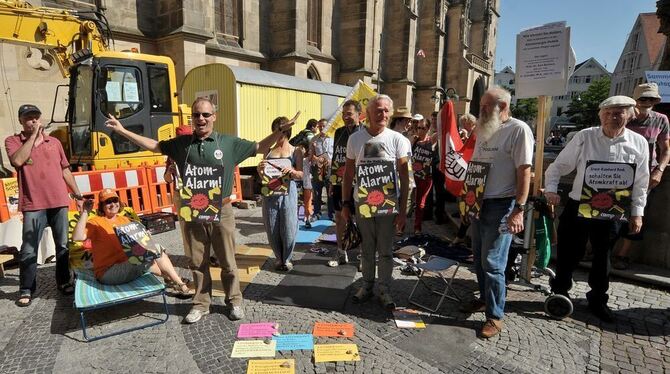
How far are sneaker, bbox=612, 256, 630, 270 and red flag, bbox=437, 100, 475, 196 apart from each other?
219 cm

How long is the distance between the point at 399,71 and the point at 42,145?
22449 millimetres

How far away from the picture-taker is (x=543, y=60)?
12.3ft

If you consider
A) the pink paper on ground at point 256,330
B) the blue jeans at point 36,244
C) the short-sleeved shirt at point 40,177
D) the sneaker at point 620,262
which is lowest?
the pink paper on ground at point 256,330

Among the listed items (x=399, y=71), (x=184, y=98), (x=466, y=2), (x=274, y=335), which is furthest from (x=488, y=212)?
(x=466, y=2)

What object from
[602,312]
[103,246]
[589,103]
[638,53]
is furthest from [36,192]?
[638,53]

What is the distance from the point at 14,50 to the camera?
30.4ft

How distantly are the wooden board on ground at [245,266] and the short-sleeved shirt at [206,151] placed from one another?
1385 mm

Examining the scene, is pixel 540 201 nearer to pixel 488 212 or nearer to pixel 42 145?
pixel 488 212

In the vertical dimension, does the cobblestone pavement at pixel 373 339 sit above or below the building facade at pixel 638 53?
below

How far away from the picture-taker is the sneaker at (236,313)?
3469 millimetres

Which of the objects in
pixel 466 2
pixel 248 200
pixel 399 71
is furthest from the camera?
pixel 466 2

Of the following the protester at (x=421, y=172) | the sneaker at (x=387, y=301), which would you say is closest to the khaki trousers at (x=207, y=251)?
the sneaker at (x=387, y=301)

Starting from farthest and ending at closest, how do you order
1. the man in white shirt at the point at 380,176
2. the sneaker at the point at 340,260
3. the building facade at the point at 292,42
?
the building facade at the point at 292,42, the sneaker at the point at 340,260, the man in white shirt at the point at 380,176

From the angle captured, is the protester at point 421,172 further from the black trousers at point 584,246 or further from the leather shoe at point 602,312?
the leather shoe at point 602,312
